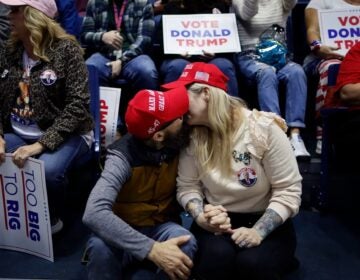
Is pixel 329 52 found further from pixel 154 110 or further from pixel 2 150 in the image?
pixel 2 150

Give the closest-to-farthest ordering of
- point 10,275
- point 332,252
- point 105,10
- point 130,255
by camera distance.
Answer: point 130,255
point 10,275
point 332,252
point 105,10

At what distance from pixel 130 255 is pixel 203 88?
60 centimetres

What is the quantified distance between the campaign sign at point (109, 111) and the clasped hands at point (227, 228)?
106cm

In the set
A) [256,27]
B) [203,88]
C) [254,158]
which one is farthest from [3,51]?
[256,27]

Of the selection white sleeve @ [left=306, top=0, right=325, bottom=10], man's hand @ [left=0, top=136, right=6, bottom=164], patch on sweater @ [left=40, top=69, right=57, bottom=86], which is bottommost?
man's hand @ [left=0, top=136, right=6, bottom=164]

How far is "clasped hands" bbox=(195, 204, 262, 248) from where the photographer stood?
1.75 metres

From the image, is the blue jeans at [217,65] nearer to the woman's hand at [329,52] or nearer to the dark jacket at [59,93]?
the woman's hand at [329,52]

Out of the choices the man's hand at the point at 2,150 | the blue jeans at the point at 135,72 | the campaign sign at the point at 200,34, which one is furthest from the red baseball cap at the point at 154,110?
the campaign sign at the point at 200,34

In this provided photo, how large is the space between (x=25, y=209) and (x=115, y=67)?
1.02 meters

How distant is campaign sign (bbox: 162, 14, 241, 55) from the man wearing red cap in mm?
1270

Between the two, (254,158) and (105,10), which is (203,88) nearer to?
(254,158)

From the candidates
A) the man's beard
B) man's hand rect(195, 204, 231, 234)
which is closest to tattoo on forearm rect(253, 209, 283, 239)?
man's hand rect(195, 204, 231, 234)

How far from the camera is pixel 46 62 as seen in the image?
7.46 feet

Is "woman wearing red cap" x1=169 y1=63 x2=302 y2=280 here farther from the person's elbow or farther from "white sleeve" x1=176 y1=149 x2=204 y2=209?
the person's elbow
